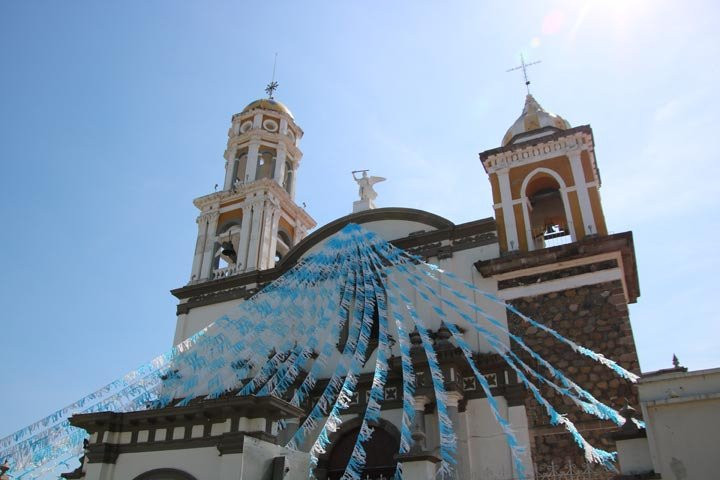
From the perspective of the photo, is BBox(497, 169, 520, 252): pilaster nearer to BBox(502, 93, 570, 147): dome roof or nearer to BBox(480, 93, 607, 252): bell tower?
BBox(480, 93, 607, 252): bell tower

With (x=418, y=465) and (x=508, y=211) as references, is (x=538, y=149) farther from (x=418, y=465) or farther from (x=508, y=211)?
(x=418, y=465)

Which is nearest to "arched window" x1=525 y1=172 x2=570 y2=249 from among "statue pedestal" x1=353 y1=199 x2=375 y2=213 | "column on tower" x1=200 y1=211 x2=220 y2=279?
"statue pedestal" x1=353 y1=199 x2=375 y2=213

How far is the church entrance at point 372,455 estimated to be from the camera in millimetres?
12577

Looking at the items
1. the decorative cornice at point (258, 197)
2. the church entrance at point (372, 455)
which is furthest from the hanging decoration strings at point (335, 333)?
the decorative cornice at point (258, 197)

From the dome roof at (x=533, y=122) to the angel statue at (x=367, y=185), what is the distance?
383 cm

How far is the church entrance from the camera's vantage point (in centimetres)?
1258

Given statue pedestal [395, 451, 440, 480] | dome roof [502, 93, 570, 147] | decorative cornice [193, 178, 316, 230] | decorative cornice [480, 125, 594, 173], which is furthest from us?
decorative cornice [193, 178, 316, 230]

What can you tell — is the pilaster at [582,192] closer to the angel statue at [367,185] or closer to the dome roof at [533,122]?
the dome roof at [533,122]

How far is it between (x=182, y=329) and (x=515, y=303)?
31.4 ft

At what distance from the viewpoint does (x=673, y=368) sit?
279 inches

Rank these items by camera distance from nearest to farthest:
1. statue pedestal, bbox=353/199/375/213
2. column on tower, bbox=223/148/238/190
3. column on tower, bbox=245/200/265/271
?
statue pedestal, bbox=353/199/375/213
column on tower, bbox=245/200/265/271
column on tower, bbox=223/148/238/190

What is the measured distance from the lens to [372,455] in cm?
1280

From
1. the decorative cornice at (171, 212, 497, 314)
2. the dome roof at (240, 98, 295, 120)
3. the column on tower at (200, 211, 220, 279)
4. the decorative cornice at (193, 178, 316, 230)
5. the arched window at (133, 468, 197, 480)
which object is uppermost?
the dome roof at (240, 98, 295, 120)

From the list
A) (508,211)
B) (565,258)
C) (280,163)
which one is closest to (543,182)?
(508,211)
